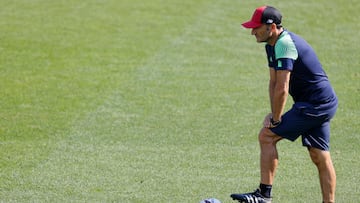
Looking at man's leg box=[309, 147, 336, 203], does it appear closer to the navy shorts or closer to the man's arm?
the navy shorts

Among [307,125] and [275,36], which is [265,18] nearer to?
[275,36]

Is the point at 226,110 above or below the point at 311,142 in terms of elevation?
below

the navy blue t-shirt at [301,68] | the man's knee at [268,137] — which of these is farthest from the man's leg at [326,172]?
the navy blue t-shirt at [301,68]

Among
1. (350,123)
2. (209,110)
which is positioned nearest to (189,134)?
(209,110)

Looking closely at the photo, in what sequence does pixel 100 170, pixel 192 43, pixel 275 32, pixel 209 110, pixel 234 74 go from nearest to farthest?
pixel 275 32 < pixel 100 170 < pixel 209 110 < pixel 234 74 < pixel 192 43

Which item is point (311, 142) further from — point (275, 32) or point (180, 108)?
point (180, 108)

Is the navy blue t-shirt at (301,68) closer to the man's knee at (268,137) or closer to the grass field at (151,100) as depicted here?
the man's knee at (268,137)

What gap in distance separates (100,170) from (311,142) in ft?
9.57

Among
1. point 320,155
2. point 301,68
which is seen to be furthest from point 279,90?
point 320,155

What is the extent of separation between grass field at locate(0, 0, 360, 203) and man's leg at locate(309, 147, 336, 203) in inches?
22.2

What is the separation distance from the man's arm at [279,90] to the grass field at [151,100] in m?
1.30

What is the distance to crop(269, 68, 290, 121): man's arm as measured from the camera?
26.8ft

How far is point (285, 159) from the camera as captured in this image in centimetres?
1064

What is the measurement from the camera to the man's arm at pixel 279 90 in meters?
8.18
